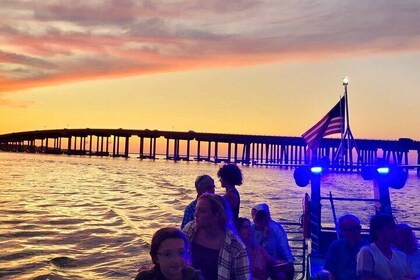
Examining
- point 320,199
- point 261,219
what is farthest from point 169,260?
point 320,199

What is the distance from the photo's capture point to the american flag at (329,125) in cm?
895

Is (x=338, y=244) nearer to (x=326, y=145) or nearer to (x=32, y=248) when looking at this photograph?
(x=32, y=248)

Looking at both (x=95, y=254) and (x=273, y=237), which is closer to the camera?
(x=273, y=237)

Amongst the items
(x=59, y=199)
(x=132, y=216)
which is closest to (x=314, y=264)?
(x=132, y=216)

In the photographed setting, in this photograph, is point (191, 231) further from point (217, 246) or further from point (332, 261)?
point (332, 261)

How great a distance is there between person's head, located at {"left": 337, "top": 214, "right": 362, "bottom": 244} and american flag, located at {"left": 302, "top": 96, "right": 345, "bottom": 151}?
3.07 metres

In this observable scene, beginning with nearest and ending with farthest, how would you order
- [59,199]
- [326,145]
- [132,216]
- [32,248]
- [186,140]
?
[32,248], [132,216], [59,199], [326,145], [186,140]

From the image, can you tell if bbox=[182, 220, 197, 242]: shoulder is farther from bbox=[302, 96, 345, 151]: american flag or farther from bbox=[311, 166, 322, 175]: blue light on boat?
bbox=[302, 96, 345, 151]: american flag

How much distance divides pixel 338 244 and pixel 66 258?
8680mm

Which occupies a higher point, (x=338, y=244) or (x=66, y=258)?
(x=338, y=244)

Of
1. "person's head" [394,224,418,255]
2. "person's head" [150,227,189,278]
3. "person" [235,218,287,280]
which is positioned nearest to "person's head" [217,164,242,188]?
"person" [235,218,287,280]

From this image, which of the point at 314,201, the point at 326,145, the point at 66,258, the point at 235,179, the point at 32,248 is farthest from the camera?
the point at 326,145

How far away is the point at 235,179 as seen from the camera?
5.72m

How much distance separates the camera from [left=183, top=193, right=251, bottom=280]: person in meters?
3.84
